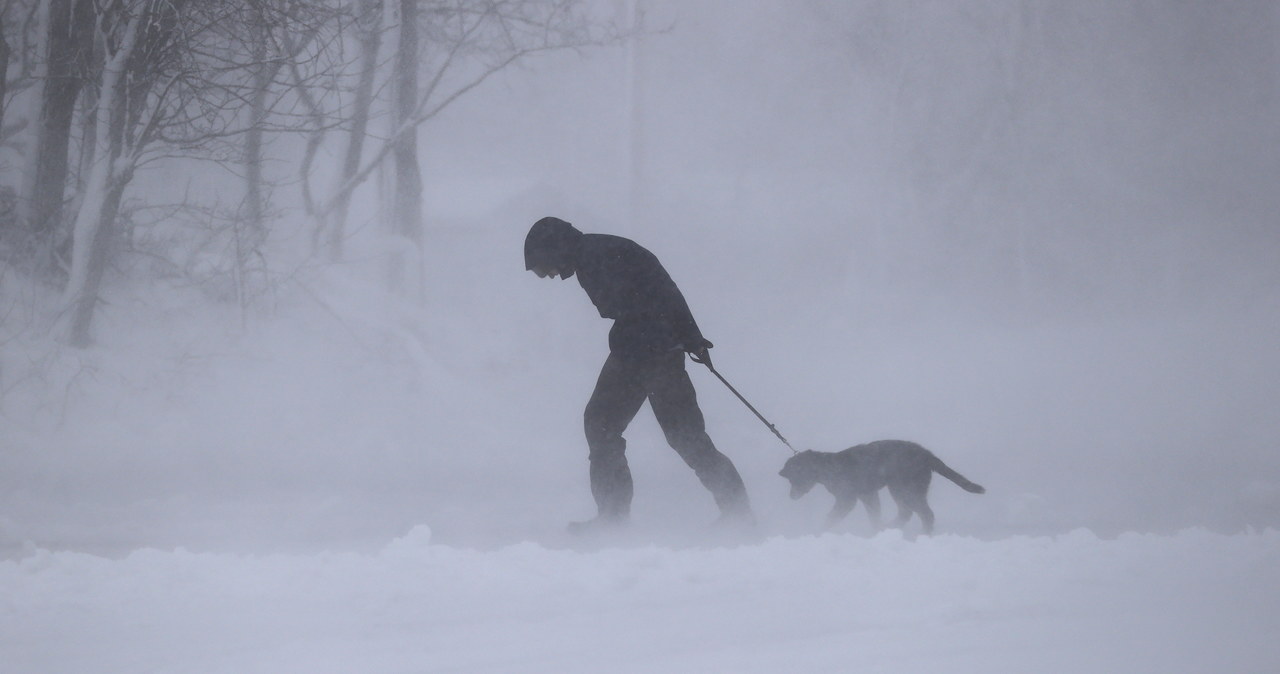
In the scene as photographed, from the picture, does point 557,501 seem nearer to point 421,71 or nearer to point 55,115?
point 421,71

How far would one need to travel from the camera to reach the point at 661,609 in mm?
2826

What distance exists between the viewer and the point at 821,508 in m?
5.08

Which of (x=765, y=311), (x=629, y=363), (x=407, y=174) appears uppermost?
(x=407, y=174)

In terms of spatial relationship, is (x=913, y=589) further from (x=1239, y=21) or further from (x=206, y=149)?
(x=1239, y=21)

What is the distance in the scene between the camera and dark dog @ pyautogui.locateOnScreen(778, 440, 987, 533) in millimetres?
4086

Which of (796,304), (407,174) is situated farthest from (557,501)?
(407,174)

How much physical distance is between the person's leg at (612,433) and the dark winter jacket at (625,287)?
12 cm

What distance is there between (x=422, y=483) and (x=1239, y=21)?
6.18 metres

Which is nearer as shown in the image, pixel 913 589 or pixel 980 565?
pixel 913 589

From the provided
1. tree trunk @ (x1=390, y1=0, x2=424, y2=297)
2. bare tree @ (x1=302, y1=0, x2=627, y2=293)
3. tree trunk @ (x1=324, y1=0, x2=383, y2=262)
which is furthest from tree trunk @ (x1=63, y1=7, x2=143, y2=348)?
tree trunk @ (x1=390, y1=0, x2=424, y2=297)

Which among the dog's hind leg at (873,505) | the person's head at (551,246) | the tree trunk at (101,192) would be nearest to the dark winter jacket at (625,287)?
the person's head at (551,246)

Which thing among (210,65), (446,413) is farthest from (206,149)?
(446,413)

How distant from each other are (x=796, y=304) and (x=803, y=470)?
2015 millimetres

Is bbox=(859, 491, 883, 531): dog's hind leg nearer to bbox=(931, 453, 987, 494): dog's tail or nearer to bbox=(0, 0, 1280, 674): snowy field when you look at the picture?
bbox=(931, 453, 987, 494): dog's tail
